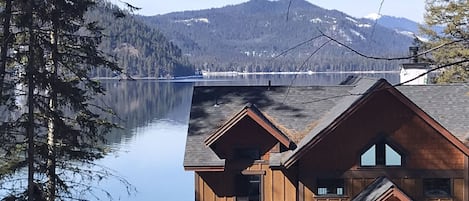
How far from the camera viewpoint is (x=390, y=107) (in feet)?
43.9

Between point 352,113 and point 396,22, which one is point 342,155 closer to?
point 352,113

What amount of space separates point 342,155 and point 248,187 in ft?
7.02

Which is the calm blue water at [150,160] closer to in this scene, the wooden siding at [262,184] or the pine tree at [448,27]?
the wooden siding at [262,184]

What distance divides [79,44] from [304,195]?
5.66 meters

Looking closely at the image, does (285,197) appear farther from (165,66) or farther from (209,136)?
(165,66)

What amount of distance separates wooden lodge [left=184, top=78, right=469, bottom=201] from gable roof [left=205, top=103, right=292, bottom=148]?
21 mm

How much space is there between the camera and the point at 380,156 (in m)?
13.5

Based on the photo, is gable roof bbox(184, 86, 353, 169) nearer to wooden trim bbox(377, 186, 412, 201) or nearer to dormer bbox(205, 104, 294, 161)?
dormer bbox(205, 104, 294, 161)

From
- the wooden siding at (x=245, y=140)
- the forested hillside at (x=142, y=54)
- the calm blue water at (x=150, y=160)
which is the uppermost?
the forested hillside at (x=142, y=54)

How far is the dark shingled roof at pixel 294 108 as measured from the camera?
13.7 m

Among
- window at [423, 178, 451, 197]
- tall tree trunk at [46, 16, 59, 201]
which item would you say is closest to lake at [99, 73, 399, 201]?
tall tree trunk at [46, 16, 59, 201]

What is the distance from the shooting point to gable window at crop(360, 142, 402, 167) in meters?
13.4

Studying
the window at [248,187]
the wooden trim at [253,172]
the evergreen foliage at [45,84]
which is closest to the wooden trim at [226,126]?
the wooden trim at [253,172]

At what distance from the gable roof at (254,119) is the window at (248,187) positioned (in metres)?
1.02
